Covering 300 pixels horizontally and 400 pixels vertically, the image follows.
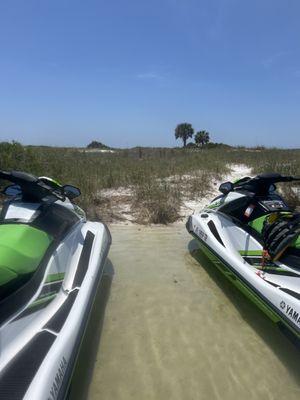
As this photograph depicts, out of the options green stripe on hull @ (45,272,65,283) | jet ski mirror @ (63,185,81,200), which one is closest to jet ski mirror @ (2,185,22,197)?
jet ski mirror @ (63,185,81,200)

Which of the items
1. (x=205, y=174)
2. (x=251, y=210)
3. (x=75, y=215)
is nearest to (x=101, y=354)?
(x=75, y=215)

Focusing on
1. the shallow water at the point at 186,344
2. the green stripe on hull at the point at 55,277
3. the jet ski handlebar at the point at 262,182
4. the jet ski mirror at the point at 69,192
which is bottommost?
the shallow water at the point at 186,344

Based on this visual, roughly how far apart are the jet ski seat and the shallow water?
0.95 m

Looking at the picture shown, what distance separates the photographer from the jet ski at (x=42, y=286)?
75.2 inches

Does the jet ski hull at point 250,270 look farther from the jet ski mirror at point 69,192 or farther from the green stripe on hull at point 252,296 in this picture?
the jet ski mirror at point 69,192

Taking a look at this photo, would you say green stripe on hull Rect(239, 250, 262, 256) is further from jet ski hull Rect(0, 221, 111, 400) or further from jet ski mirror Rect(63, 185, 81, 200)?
jet ski mirror Rect(63, 185, 81, 200)

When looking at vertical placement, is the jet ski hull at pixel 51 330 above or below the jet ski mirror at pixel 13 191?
below

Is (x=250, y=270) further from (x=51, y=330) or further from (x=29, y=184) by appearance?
(x=29, y=184)

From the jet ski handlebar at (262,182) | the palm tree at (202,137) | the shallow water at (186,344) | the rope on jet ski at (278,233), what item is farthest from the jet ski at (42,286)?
the palm tree at (202,137)

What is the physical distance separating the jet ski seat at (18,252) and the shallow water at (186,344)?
3.13ft

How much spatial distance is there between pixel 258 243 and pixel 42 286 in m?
2.35

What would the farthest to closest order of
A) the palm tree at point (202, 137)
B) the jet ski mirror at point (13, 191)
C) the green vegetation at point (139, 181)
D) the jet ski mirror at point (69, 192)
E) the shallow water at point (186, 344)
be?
the palm tree at point (202, 137) → the green vegetation at point (139, 181) → the jet ski mirror at point (69, 192) → the jet ski mirror at point (13, 191) → the shallow water at point (186, 344)

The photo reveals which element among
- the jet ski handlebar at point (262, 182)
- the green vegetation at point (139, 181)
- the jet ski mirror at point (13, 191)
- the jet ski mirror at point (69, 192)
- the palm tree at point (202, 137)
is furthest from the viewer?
the palm tree at point (202, 137)

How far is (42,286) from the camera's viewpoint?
2.61m
